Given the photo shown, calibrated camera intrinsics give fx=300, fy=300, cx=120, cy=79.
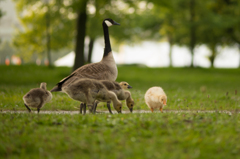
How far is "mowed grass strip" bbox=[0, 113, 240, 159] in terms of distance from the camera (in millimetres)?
5094

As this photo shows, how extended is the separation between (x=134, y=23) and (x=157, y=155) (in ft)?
116

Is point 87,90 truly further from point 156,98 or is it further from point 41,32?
point 41,32

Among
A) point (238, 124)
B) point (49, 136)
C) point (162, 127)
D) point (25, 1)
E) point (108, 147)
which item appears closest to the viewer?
point (108, 147)

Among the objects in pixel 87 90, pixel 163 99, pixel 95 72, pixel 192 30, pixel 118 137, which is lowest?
pixel 118 137

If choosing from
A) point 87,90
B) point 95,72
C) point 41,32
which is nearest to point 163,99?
point 95,72

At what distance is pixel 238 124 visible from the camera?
7.06m

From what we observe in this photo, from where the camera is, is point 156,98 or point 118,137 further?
point 156,98

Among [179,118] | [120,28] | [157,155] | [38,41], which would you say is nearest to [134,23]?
[120,28]

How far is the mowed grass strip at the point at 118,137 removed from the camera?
5094 mm

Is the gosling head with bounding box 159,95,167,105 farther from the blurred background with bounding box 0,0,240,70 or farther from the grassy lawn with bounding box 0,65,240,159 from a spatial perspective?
the blurred background with bounding box 0,0,240,70

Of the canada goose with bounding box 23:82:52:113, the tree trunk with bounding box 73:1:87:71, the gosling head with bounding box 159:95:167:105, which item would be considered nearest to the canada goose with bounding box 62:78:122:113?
the canada goose with bounding box 23:82:52:113

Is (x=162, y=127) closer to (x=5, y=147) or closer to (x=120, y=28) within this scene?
(x=5, y=147)

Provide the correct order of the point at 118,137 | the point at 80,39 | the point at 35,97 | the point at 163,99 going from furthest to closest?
the point at 80,39
the point at 163,99
the point at 35,97
the point at 118,137

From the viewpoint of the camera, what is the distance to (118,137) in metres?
5.79
